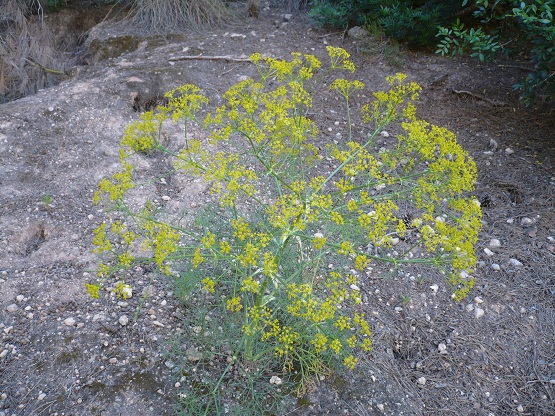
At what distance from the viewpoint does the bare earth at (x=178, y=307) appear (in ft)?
6.98

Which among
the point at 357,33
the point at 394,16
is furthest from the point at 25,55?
the point at 394,16

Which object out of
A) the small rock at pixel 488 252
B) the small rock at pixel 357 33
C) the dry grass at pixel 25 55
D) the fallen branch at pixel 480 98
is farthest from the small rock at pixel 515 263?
the dry grass at pixel 25 55

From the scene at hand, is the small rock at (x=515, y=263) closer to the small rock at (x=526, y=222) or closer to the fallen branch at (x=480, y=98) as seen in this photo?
the small rock at (x=526, y=222)

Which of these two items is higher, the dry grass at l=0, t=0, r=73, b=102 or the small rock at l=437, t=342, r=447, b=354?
the dry grass at l=0, t=0, r=73, b=102

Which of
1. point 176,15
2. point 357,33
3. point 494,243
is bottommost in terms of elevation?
point 494,243

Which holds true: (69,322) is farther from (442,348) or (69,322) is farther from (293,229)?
(442,348)

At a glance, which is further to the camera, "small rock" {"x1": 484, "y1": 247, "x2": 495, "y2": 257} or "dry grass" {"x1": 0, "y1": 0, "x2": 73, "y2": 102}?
"dry grass" {"x1": 0, "y1": 0, "x2": 73, "y2": 102}

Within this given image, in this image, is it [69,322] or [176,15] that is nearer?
[69,322]

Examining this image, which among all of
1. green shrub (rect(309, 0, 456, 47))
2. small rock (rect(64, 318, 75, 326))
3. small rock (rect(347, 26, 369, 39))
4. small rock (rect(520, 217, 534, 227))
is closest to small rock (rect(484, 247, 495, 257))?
small rock (rect(520, 217, 534, 227))

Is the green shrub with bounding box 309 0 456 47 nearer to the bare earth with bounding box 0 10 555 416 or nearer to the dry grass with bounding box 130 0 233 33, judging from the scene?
the bare earth with bounding box 0 10 555 416

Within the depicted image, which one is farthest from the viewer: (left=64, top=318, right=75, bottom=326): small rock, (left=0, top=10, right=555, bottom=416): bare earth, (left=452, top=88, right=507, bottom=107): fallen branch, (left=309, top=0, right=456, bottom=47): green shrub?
(left=309, top=0, right=456, bottom=47): green shrub

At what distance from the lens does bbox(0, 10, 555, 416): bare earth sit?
2129mm

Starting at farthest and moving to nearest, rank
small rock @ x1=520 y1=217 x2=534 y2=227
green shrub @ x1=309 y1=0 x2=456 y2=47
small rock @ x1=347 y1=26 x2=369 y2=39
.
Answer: small rock @ x1=347 y1=26 x2=369 y2=39
green shrub @ x1=309 y1=0 x2=456 y2=47
small rock @ x1=520 y1=217 x2=534 y2=227

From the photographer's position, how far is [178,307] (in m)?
2.40
